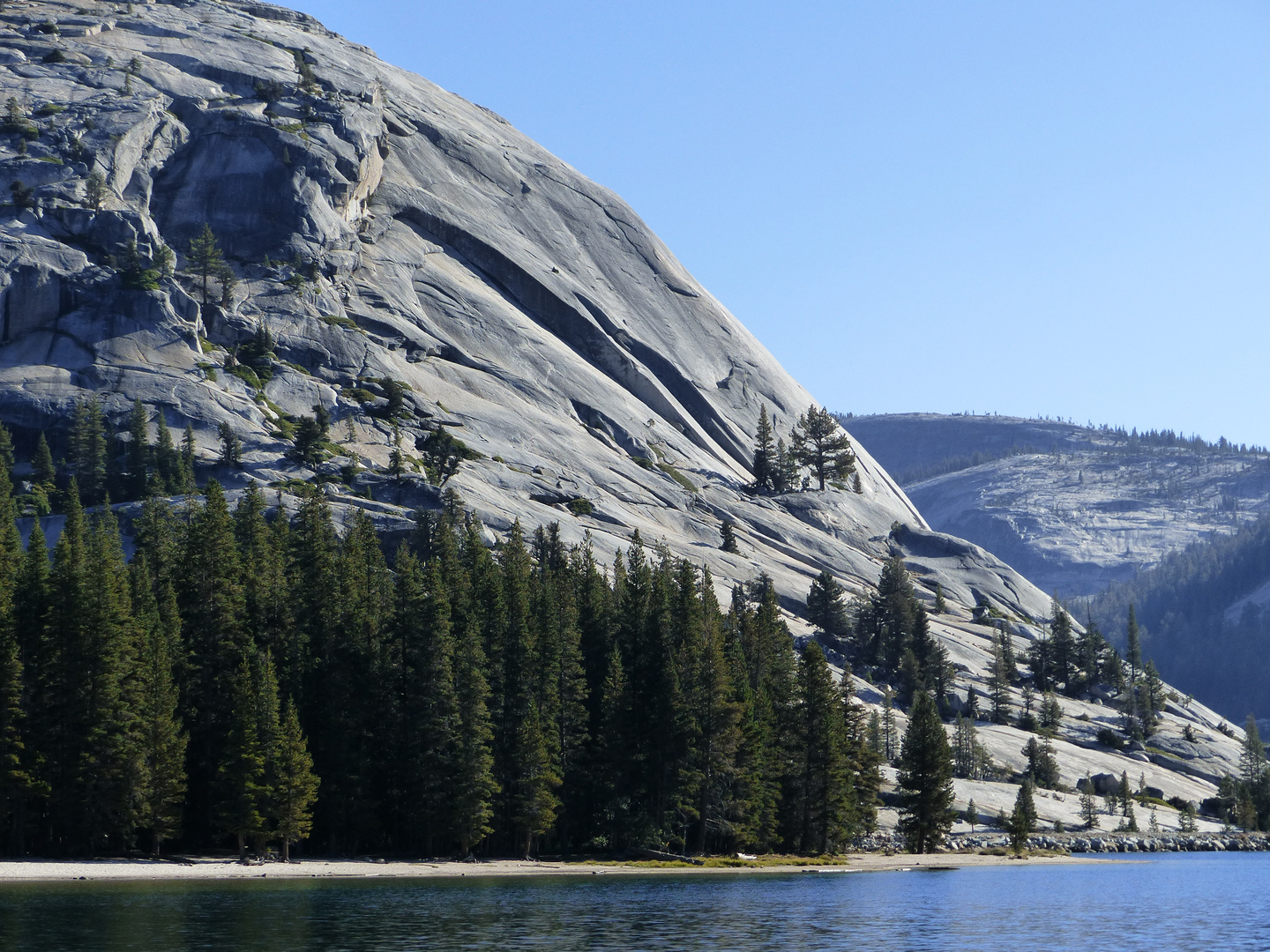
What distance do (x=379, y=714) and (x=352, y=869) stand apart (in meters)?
12.5

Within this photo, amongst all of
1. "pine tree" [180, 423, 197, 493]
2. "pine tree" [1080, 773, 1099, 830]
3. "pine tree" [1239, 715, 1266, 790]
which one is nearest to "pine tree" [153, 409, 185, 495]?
"pine tree" [180, 423, 197, 493]

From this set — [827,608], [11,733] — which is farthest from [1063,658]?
[11,733]

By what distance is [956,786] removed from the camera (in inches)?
5522

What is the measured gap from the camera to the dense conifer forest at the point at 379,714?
82688 mm

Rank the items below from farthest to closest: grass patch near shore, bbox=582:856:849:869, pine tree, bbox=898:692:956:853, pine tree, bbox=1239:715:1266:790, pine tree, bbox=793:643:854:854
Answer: pine tree, bbox=1239:715:1266:790 < pine tree, bbox=898:692:956:853 < pine tree, bbox=793:643:854:854 < grass patch near shore, bbox=582:856:849:869

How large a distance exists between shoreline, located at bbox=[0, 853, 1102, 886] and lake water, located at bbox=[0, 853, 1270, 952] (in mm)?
2104

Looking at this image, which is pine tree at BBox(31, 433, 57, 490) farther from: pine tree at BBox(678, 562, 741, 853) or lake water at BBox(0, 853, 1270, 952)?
lake water at BBox(0, 853, 1270, 952)

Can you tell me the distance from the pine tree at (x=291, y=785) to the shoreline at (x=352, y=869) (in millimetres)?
2485

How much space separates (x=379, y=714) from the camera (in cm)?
9562

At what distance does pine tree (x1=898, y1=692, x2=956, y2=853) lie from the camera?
11088 cm

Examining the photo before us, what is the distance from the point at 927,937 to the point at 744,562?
123919 mm

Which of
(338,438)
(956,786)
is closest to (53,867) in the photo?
(956,786)

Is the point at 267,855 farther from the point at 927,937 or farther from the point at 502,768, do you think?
the point at 927,937

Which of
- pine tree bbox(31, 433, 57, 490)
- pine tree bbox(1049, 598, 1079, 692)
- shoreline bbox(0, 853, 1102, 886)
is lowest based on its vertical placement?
shoreline bbox(0, 853, 1102, 886)
